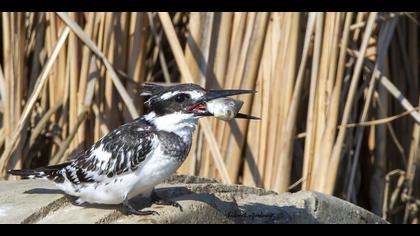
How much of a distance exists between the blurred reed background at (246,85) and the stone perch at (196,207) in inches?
23.1

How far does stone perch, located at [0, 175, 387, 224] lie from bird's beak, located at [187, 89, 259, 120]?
0.29 meters

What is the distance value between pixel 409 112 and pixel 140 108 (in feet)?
4.18

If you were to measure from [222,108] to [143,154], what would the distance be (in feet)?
0.96

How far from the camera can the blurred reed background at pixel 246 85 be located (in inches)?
152

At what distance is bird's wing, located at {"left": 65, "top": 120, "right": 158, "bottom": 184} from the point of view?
2.87m

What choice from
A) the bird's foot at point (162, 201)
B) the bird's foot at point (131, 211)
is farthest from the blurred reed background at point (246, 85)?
the bird's foot at point (131, 211)

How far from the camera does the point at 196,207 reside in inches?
113

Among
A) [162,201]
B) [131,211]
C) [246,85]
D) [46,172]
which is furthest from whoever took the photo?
[246,85]

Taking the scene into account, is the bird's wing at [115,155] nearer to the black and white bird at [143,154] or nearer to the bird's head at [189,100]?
the black and white bird at [143,154]

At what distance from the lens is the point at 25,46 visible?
420cm

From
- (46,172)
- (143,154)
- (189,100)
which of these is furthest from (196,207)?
(46,172)

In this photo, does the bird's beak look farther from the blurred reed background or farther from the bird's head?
the blurred reed background

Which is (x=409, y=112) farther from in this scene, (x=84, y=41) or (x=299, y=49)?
(x=84, y=41)

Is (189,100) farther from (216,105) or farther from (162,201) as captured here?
(162,201)
